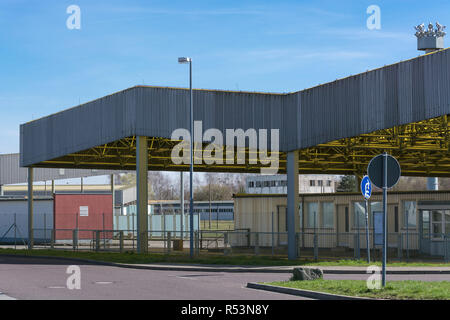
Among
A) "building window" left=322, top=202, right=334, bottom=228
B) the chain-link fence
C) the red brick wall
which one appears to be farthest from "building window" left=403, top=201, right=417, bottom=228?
the red brick wall

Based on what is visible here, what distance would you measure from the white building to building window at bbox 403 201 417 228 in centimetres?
11084

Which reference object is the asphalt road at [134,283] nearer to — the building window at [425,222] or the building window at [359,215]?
the building window at [425,222]

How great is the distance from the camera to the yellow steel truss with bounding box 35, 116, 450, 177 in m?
34.1

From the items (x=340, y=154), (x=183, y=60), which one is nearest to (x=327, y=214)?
(x=340, y=154)

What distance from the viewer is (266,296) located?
18203 mm

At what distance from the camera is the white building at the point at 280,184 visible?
508ft

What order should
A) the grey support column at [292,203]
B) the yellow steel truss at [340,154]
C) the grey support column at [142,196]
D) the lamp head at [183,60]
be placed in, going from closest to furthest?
the lamp head at [183,60] < the grey support column at [292,203] < the yellow steel truss at [340,154] < the grey support column at [142,196]

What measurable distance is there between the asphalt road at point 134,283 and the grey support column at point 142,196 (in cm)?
587

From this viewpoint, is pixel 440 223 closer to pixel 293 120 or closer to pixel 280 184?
pixel 293 120

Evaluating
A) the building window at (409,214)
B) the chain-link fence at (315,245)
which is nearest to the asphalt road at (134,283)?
the chain-link fence at (315,245)

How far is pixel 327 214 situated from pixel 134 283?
2219 centimetres

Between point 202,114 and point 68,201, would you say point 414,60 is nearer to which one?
point 202,114

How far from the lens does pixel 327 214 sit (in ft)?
139
